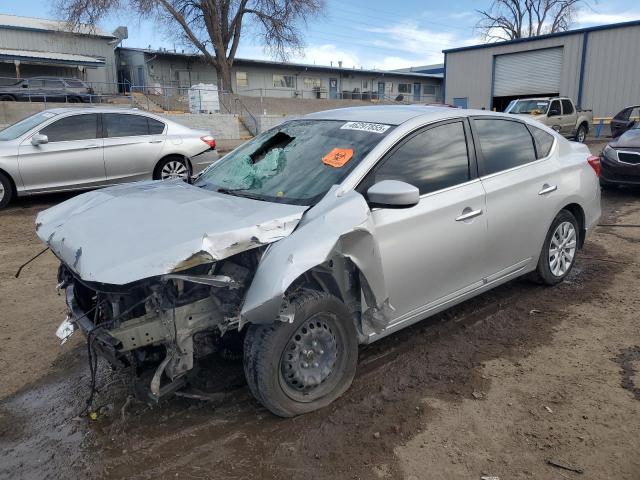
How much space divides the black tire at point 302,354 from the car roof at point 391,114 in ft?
4.89

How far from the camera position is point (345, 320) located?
3068 millimetres

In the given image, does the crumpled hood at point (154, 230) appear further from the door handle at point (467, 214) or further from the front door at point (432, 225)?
the door handle at point (467, 214)

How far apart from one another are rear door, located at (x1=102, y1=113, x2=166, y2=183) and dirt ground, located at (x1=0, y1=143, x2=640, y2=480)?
498 centimetres

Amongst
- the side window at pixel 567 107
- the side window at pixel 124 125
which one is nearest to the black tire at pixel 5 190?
the side window at pixel 124 125

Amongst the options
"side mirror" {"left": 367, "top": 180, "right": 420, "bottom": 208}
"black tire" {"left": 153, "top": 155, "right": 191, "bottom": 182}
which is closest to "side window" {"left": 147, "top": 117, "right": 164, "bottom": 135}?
"black tire" {"left": 153, "top": 155, "right": 191, "bottom": 182}

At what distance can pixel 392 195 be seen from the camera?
3.00 meters

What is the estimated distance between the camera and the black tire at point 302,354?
278cm

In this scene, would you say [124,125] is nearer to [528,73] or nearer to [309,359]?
[309,359]

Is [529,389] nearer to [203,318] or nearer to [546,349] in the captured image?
[546,349]

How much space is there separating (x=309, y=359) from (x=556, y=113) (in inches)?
759

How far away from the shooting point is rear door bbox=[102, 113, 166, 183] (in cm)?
889

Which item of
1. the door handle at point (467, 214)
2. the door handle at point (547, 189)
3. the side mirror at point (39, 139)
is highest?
the side mirror at point (39, 139)

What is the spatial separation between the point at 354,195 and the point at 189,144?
7315mm

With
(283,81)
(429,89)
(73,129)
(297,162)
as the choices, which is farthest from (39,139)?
(429,89)
